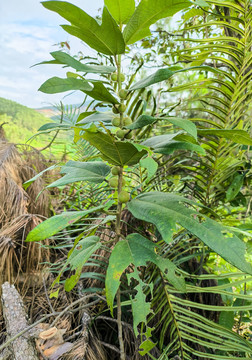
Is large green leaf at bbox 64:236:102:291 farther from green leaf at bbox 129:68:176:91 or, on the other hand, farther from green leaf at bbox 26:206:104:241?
green leaf at bbox 129:68:176:91

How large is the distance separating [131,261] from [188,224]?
0.37 ft

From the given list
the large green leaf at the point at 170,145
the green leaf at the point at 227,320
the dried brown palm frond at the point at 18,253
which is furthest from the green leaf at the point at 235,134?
the dried brown palm frond at the point at 18,253

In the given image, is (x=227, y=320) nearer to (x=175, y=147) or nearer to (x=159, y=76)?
(x=175, y=147)

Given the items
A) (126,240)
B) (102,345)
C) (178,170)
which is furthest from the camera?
(178,170)

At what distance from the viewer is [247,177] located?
0.86 metres

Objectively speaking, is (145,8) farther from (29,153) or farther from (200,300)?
(29,153)

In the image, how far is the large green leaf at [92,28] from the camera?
1.32ft

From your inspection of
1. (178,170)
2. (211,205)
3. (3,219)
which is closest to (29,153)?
(3,219)

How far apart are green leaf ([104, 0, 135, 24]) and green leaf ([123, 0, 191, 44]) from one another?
0.03 metres

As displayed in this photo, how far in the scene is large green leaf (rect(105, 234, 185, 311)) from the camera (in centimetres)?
42

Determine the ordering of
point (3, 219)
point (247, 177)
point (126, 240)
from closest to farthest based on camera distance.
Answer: point (126, 240), point (247, 177), point (3, 219)

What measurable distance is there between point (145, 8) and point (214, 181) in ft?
1.77

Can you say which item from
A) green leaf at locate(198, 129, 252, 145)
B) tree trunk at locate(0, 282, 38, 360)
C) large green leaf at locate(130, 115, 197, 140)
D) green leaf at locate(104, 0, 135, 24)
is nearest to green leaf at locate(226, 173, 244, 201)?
green leaf at locate(198, 129, 252, 145)

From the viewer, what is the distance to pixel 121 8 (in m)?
0.46
